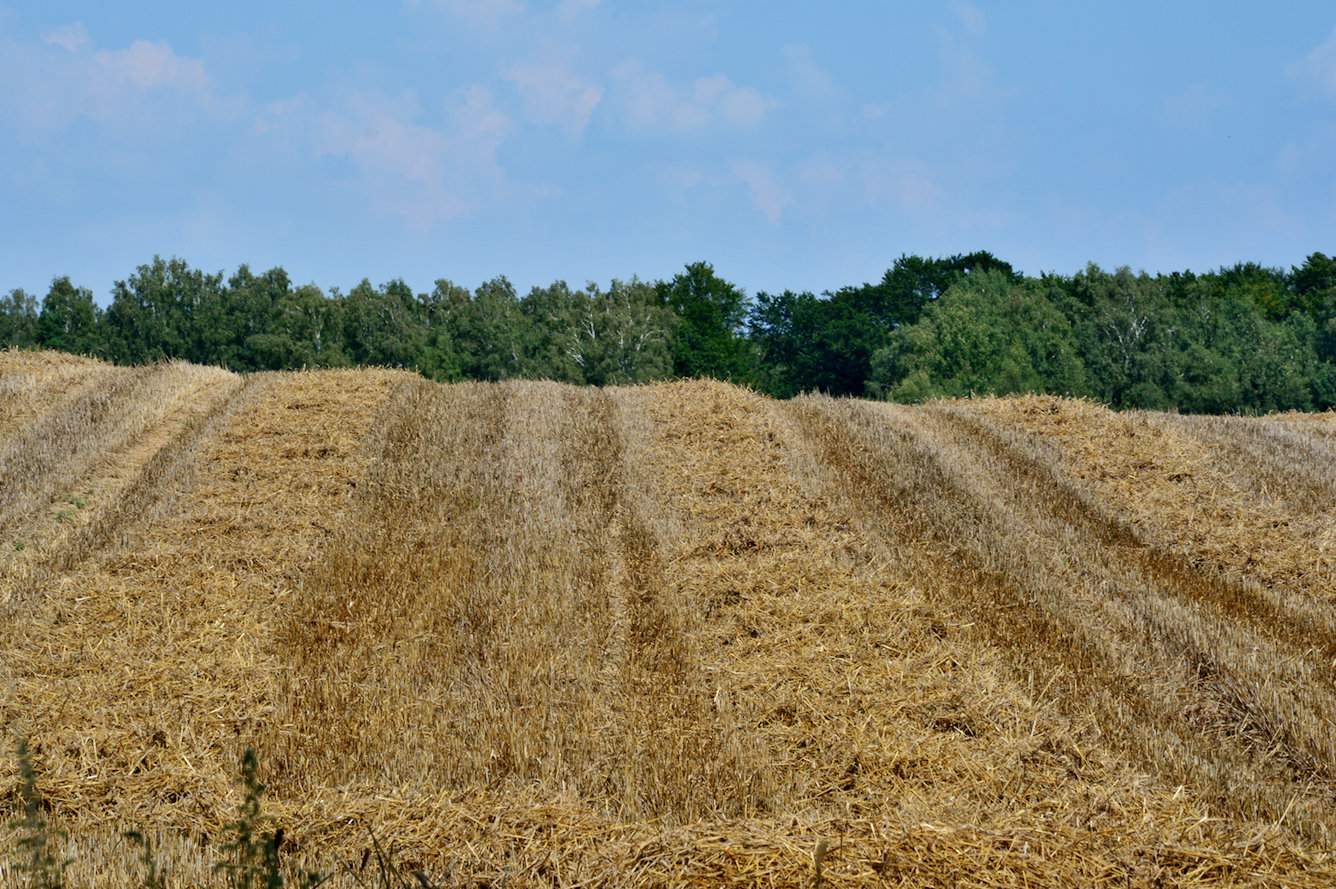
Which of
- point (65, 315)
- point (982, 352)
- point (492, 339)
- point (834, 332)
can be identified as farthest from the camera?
point (834, 332)

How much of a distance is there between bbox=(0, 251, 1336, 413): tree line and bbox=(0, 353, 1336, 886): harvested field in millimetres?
29720

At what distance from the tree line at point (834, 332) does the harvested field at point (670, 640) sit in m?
29.7

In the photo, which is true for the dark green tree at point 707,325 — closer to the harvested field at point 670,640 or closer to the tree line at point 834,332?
the tree line at point 834,332

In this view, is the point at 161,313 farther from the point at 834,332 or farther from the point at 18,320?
the point at 834,332

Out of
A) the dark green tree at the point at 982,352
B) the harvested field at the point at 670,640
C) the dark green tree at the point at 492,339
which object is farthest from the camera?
the dark green tree at the point at 492,339

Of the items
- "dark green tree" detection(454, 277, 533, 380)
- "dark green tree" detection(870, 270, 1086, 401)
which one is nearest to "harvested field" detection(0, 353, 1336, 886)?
"dark green tree" detection(870, 270, 1086, 401)

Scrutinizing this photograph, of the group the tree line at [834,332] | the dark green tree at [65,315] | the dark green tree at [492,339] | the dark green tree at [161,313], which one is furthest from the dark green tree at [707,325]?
the dark green tree at [65,315]

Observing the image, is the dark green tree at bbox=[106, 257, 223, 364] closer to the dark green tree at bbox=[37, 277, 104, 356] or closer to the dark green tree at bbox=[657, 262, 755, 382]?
the dark green tree at bbox=[37, 277, 104, 356]

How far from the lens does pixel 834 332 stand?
5562cm

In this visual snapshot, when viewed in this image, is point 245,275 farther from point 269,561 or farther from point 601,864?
point 601,864

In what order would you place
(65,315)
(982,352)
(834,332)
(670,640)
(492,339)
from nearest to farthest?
(670,640)
(982,352)
(492,339)
(65,315)
(834,332)

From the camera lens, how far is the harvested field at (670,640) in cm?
582

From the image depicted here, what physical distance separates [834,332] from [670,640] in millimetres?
48461

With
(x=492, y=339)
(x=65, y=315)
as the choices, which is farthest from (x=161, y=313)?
(x=492, y=339)
